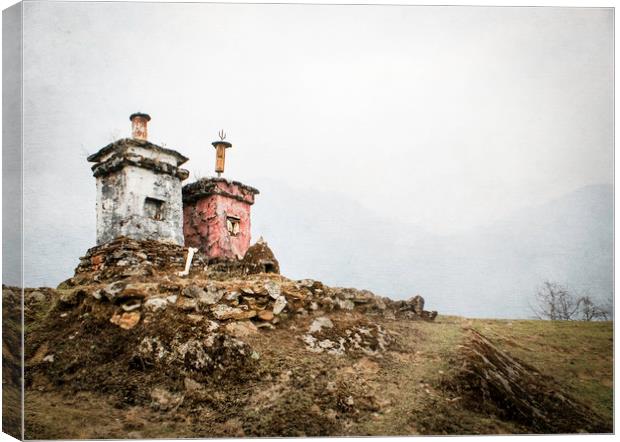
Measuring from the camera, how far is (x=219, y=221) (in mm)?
12242

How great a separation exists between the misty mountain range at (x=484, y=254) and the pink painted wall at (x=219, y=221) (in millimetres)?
3962

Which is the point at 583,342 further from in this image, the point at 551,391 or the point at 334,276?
the point at 334,276

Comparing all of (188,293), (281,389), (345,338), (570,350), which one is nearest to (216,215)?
(188,293)

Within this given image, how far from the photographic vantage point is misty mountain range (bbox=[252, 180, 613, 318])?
27.9 feet

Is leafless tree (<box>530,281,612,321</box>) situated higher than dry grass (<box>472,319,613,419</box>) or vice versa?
leafless tree (<box>530,281,612,321</box>)

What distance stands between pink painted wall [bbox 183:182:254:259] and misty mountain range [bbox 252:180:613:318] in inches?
156

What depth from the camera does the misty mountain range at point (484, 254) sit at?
852 cm

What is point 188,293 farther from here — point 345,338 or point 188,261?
point 345,338

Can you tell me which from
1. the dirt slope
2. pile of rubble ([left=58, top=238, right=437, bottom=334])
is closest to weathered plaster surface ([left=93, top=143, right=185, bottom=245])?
pile of rubble ([left=58, top=238, right=437, bottom=334])

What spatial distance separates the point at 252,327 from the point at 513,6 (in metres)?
6.55

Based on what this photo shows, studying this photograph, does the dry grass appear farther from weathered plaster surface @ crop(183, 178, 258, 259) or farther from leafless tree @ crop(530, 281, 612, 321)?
weathered plaster surface @ crop(183, 178, 258, 259)

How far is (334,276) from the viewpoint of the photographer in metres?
9.01

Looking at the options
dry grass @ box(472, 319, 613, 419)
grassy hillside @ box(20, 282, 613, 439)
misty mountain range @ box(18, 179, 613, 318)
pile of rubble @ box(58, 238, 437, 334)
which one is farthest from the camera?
misty mountain range @ box(18, 179, 613, 318)

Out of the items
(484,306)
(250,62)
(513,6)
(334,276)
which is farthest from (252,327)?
(513,6)
